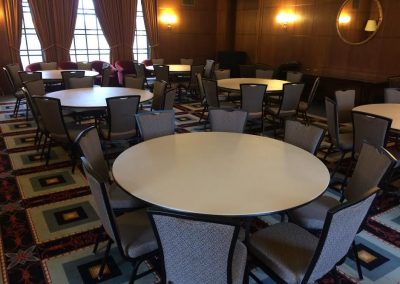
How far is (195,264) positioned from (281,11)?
336 inches

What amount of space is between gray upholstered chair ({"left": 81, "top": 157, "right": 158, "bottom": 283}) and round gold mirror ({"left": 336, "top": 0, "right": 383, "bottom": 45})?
662cm

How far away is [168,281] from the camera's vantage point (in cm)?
158

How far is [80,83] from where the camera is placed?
546 cm

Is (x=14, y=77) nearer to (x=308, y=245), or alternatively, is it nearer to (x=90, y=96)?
(x=90, y=96)

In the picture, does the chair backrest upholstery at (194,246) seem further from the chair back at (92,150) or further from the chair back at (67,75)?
the chair back at (67,75)

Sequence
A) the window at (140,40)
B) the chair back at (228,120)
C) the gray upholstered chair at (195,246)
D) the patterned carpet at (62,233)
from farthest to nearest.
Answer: the window at (140,40) → the chair back at (228,120) → the patterned carpet at (62,233) → the gray upholstered chair at (195,246)

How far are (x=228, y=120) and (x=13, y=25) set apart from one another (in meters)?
7.45

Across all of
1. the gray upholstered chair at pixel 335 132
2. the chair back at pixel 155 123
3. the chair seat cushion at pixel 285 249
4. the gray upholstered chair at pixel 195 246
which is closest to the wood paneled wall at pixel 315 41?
the gray upholstered chair at pixel 335 132

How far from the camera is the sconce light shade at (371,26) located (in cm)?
662

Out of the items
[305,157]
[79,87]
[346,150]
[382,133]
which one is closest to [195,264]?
[305,157]

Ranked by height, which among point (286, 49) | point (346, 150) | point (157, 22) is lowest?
point (346, 150)

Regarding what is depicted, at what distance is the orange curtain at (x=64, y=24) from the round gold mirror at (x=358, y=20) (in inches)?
264

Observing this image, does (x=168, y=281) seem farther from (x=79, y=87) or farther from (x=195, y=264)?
(x=79, y=87)

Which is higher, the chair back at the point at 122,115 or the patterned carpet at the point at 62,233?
the chair back at the point at 122,115
